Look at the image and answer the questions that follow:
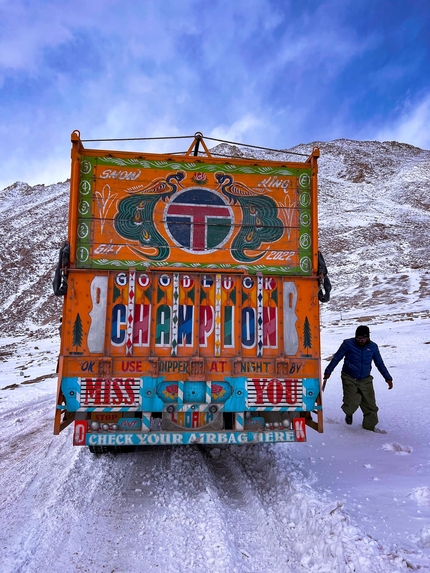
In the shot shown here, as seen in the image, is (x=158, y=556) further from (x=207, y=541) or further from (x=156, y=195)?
(x=156, y=195)

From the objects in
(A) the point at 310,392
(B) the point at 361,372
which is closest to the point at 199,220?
(A) the point at 310,392

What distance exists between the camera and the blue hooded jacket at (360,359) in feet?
20.2

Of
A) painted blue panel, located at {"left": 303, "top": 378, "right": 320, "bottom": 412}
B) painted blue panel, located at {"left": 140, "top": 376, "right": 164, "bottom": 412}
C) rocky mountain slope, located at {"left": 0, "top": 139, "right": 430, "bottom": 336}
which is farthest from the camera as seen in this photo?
rocky mountain slope, located at {"left": 0, "top": 139, "right": 430, "bottom": 336}

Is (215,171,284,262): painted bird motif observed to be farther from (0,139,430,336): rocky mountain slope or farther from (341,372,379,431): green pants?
(0,139,430,336): rocky mountain slope

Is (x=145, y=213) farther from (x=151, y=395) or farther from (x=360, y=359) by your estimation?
(x=360, y=359)

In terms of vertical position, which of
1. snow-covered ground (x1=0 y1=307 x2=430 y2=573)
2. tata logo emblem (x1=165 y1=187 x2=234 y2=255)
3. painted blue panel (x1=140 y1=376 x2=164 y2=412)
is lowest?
snow-covered ground (x1=0 y1=307 x2=430 y2=573)

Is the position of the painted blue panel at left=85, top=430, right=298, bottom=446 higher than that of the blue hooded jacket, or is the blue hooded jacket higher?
the blue hooded jacket

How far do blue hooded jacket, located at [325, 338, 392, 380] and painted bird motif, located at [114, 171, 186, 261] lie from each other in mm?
3353

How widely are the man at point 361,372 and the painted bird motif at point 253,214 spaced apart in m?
2.31

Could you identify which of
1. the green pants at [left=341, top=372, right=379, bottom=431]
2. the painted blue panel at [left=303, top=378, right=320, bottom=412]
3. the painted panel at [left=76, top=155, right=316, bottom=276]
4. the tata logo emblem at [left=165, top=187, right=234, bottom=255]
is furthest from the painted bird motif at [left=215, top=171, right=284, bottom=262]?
the green pants at [left=341, top=372, right=379, bottom=431]

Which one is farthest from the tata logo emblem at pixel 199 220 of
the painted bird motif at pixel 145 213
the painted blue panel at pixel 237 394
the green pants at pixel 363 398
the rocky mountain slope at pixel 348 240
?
the rocky mountain slope at pixel 348 240

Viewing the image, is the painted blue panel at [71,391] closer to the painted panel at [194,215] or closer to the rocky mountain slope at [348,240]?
the painted panel at [194,215]

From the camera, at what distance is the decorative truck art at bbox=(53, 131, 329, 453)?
A: 14.7ft

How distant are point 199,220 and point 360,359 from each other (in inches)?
136
